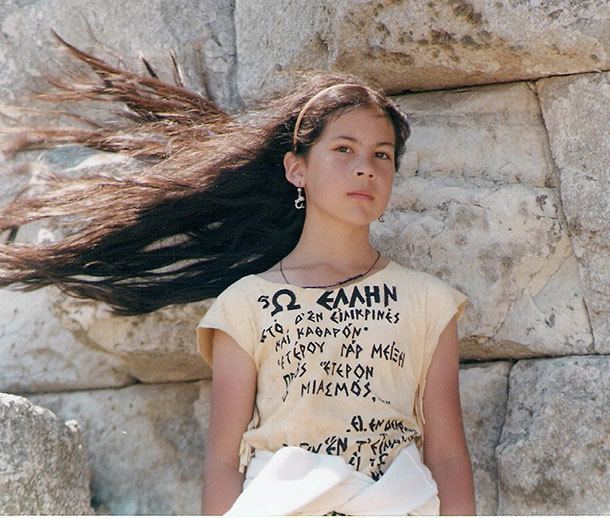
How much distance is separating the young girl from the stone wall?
0.40 ft

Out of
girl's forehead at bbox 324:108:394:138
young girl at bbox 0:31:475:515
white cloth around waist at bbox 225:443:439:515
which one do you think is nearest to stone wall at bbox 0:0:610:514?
young girl at bbox 0:31:475:515

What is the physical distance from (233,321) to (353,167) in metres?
0.36

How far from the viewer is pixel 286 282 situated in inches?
95.5

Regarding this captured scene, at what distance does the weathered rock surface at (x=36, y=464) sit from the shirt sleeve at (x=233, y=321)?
0.35m

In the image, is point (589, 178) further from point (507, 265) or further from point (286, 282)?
point (286, 282)

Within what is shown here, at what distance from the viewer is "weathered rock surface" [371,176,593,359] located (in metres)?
2.55

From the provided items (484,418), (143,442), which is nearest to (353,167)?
(484,418)

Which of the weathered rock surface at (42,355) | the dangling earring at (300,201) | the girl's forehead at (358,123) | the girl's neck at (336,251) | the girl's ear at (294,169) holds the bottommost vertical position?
the weathered rock surface at (42,355)

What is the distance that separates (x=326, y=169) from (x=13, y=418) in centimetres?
75

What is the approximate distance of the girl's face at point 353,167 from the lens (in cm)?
241

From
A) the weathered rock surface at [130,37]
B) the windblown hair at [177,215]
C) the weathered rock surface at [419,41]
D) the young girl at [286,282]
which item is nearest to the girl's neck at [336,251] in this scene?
the young girl at [286,282]

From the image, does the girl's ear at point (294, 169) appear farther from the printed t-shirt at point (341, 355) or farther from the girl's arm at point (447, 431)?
the girl's arm at point (447, 431)

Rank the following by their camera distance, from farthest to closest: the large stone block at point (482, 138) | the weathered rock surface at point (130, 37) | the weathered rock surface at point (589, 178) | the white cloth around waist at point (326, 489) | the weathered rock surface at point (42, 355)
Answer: the weathered rock surface at point (130, 37) → the weathered rock surface at point (42, 355) → the large stone block at point (482, 138) → the weathered rock surface at point (589, 178) → the white cloth around waist at point (326, 489)

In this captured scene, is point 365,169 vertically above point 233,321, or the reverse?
point 365,169
